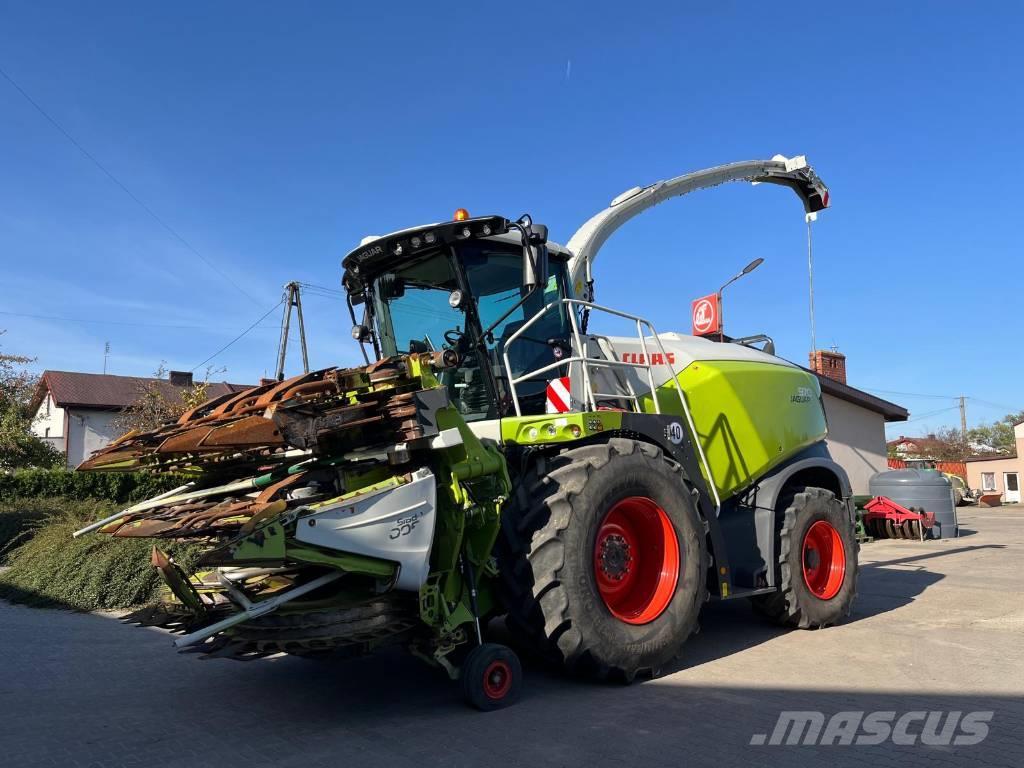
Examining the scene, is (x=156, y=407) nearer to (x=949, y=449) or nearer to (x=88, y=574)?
(x=88, y=574)

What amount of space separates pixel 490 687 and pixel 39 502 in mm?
14457

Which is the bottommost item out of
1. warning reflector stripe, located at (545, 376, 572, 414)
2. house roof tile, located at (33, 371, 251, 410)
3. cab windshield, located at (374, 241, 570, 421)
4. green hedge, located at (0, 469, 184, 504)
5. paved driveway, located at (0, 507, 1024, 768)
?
paved driveway, located at (0, 507, 1024, 768)

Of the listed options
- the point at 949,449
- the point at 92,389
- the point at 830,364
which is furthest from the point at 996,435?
the point at 92,389

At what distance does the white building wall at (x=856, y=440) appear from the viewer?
75.5 ft

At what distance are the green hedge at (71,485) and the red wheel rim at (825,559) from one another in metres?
12.7

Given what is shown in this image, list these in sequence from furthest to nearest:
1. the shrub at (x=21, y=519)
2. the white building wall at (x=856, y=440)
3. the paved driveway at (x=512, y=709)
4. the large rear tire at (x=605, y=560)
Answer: the white building wall at (x=856, y=440) → the shrub at (x=21, y=519) → the large rear tire at (x=605, y=560) → the paved driveway at (x=512, y=709)

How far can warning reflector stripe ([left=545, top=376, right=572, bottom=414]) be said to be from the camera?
5.77 metres

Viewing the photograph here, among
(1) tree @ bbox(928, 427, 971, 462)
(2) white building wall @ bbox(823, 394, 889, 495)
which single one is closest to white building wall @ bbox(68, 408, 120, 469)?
(2) white building wall @ bbox(823, 394, 889, 495)

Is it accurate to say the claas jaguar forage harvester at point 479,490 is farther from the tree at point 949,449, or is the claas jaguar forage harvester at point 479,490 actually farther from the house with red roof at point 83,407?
the tree at point 949,449

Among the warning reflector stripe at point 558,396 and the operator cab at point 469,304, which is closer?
the operator cab at point 469,304

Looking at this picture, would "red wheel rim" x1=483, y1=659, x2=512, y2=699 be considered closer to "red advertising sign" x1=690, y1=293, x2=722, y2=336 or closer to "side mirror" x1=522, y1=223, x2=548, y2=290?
"side mirror" x1=522, y1=223, x2=548, y2=290

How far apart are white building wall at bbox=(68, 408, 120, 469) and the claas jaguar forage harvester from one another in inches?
1250

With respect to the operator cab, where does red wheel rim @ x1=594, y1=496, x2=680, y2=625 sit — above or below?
below

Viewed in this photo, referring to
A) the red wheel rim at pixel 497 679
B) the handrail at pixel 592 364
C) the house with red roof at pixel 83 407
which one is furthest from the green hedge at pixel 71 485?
the house with red roof at pixel 83 407
